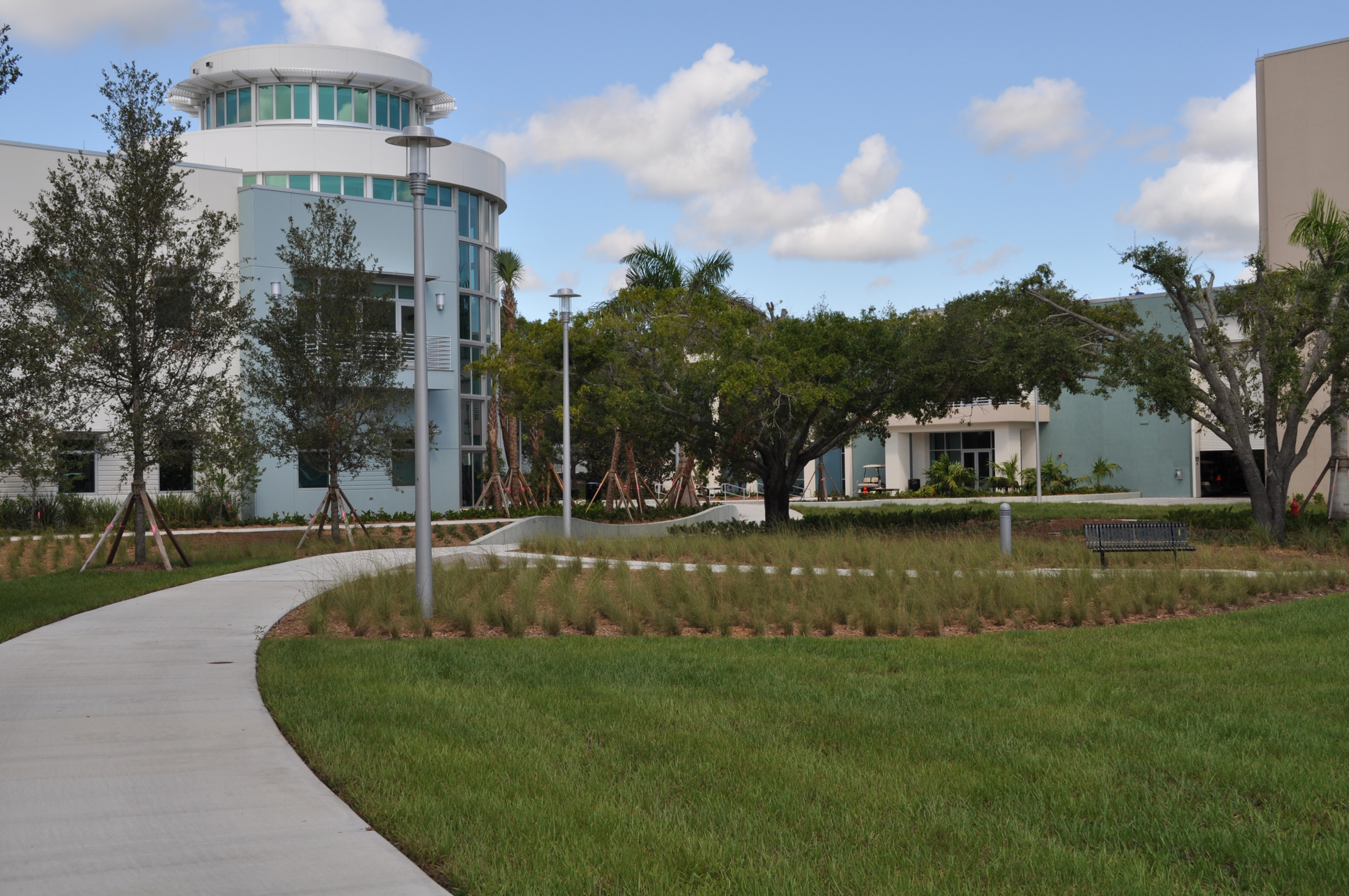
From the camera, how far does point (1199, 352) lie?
900 inches

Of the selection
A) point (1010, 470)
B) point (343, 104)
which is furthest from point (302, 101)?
point (1010, 470)

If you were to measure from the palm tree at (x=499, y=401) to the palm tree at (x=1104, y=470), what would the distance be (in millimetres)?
29217

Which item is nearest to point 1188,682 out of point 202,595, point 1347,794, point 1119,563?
point 1347,794

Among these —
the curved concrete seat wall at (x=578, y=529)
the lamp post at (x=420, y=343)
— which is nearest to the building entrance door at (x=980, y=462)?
the curved concrete seat wall at (x=578, y=529)

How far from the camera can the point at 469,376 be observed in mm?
40031

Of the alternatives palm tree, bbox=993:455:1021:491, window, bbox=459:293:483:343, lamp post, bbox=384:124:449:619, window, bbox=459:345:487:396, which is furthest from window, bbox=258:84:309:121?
palm tree, bbox=993:455:1021:491

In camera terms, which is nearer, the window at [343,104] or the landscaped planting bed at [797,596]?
the landscaped planting bed at [797,596]

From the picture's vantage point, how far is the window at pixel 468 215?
1581 inches

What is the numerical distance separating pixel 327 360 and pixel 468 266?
17080 millimetres

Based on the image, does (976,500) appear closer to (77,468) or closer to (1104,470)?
(1104,470)

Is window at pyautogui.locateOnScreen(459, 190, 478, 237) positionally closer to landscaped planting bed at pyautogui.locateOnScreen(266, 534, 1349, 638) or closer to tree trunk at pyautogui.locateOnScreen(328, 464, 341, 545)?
tree trunk at pyautogui.locateOnScreen(328, 464, 341, 545)

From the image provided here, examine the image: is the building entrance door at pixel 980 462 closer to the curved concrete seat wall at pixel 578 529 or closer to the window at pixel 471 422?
the curved concrete seat wall at pixel 578 529

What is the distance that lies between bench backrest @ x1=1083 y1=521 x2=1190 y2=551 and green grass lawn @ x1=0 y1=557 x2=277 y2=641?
559 inches

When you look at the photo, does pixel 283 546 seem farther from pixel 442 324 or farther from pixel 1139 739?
pixel 1139 739
